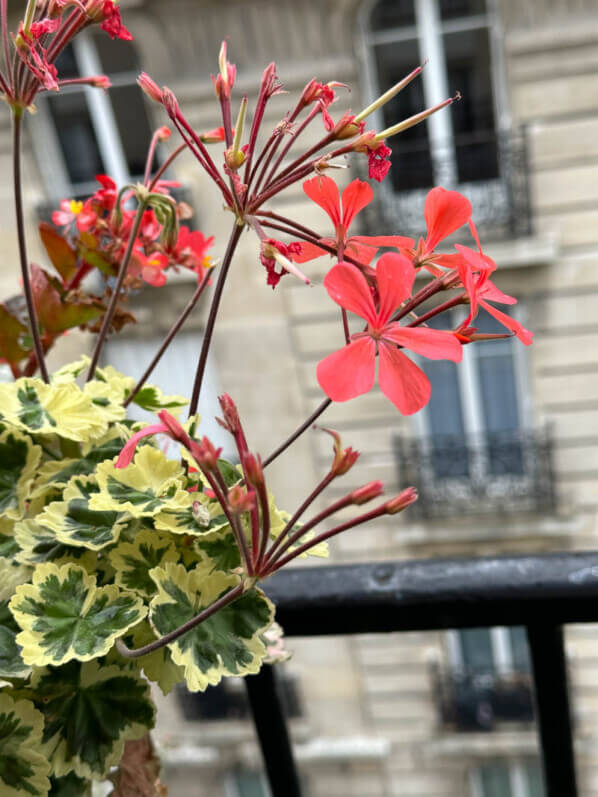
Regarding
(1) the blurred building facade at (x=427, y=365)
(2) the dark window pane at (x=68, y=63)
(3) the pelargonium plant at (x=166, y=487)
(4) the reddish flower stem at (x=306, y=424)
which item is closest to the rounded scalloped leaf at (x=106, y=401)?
(3) the pelargonium plant at (x=166, y=487)

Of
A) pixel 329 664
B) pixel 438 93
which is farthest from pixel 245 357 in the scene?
pixel 329 664

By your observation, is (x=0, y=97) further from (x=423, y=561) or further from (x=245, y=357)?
(x=245, y=357)

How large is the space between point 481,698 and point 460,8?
2971 millimetres

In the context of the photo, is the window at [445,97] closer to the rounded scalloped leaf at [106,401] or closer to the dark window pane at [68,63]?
the dark window pane at [68,63]

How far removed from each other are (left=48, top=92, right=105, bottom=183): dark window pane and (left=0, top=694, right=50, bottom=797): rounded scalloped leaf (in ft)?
9.01

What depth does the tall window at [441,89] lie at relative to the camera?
2.46 m

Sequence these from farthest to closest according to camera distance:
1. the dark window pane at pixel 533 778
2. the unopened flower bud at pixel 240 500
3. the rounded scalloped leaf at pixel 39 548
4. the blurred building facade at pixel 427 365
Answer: the dark window pane at pixel 533 778 → the blurred building facade at pixel 427 365 → the rounded scalloped leaf at pixel 39 548 → the unopened flower bud at pixel 240 500

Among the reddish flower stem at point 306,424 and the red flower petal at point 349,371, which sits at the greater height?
the red flower petal at point 349,371

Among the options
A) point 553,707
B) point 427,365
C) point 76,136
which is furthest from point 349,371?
point 76,136

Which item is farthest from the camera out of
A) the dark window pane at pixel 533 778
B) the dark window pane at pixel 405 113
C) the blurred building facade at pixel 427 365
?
the dark window pane at pixel 533 778

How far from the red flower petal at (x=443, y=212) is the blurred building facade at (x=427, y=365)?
2225mm

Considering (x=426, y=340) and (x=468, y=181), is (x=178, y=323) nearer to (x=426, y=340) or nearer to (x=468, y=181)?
(x=426, y=340)

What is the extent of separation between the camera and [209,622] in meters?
0.30

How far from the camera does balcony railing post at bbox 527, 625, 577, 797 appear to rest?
1.26 feet
